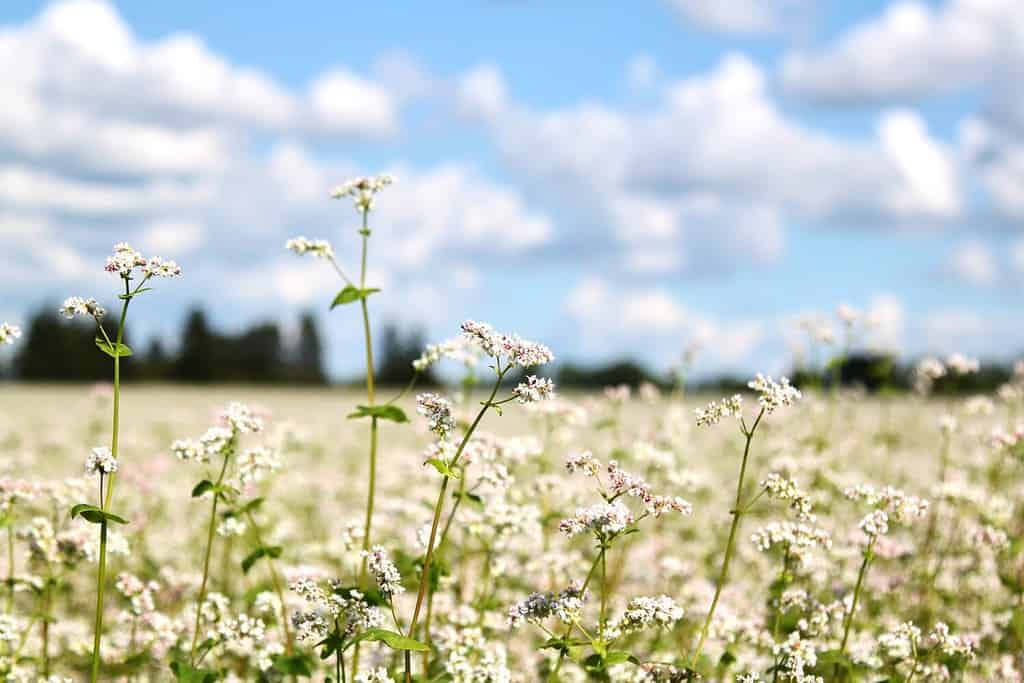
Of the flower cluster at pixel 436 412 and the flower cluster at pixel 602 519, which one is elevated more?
the flower cluster at pixel 436 412

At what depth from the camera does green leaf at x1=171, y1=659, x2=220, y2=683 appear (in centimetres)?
539

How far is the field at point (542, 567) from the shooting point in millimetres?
5379

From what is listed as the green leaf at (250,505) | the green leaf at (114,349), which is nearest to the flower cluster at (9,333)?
the green leaf at (114,349)

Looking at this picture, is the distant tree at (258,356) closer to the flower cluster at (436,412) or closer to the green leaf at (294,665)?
the green leaf at (294,665)

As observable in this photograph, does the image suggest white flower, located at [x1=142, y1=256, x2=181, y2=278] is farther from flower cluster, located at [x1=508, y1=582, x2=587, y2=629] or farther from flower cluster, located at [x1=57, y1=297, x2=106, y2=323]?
flower cluster, located at [x1=508, y1=582, x2=587, y2=629]

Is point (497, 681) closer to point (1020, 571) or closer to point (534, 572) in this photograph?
point (534, 572)

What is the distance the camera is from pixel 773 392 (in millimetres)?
5246

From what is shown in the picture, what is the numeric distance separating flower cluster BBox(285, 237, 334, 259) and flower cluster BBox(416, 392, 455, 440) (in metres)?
0.98

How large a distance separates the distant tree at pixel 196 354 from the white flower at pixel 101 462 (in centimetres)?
9876

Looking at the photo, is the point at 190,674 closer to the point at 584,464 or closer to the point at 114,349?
the point at 114,349

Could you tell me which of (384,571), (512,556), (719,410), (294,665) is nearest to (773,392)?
(719,410)

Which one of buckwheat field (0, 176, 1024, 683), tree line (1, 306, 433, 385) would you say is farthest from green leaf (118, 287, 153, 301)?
tree line (1, 306, 433, 385)

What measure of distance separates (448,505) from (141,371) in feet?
310

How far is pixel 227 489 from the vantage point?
19.6 ft
